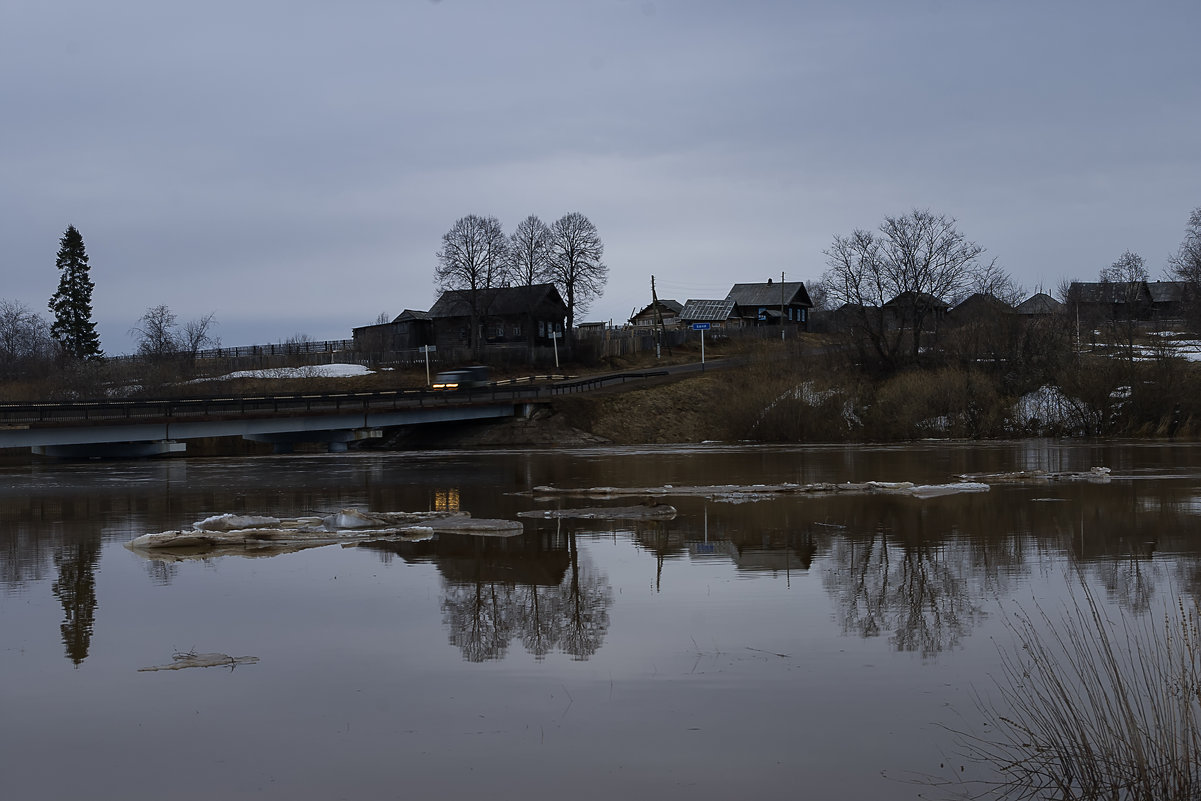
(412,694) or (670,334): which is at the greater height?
(670,334)

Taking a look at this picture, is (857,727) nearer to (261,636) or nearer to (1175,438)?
(261,636)

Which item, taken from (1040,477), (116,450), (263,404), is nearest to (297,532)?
(1040,477)

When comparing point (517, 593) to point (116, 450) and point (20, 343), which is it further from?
point (20, 343)

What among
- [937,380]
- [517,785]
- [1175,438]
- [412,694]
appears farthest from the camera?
[937,380]

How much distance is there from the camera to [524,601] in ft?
51.6

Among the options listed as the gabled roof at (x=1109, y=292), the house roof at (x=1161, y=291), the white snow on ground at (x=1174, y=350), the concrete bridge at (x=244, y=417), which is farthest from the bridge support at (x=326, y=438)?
the house roof at (x=1161, y=291)

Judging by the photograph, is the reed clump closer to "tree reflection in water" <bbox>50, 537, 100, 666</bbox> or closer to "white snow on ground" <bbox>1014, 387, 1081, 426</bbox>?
"tree reflection in water" <bbox>50, 537, 100, 666</bbox>

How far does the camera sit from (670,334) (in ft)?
350

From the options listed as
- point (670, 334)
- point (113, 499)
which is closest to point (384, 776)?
point (113, 499)

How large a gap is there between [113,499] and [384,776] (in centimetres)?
2943

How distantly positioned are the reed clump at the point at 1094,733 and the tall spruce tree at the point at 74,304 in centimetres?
11209

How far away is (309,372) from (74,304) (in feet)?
105

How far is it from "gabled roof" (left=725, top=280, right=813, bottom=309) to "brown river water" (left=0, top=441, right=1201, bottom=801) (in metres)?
105

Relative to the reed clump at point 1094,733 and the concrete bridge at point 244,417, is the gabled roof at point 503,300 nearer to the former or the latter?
the concrete bridge at point 244,417
